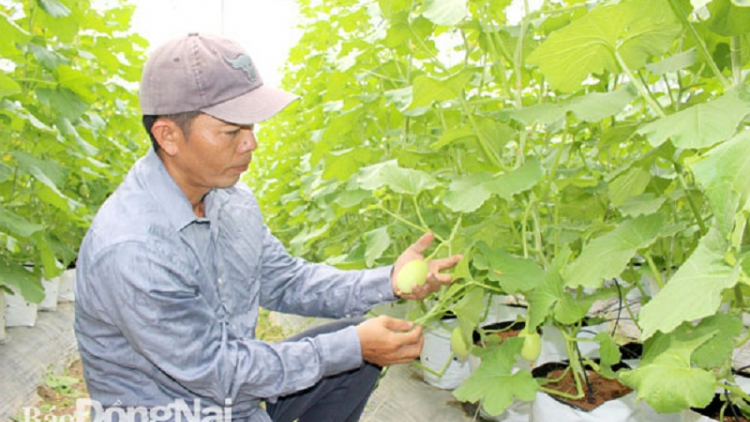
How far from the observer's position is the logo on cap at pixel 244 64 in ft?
4.96

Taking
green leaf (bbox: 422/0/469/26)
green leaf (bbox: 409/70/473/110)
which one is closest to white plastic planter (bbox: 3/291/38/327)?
green leaf (bbox: 409/70/473/110)

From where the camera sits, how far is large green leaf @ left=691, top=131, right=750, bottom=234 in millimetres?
729

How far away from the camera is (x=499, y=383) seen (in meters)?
1.49

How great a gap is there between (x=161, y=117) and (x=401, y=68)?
117 centimetres

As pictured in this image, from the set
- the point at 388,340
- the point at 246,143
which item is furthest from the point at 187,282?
the point at 388,340

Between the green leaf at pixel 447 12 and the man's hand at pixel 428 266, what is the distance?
0.56 meters

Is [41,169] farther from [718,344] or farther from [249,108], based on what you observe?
[718,344]

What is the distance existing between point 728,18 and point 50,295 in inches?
148

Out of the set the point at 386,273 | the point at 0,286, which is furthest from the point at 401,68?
the point at 0,286

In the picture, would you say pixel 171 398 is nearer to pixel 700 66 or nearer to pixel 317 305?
pixel 317 305

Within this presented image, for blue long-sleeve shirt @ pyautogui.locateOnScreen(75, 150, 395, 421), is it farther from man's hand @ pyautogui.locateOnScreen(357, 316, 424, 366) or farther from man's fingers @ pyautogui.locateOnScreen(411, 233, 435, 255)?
man's fingers @ pyautogui.locateOnScreen(411, 233, 435, 255)

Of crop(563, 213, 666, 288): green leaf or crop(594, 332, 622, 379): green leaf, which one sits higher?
crop(563, 213, 666, 288): green leaf

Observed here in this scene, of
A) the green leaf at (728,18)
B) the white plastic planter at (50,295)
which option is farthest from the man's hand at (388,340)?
the white plastic planter at (50,295)

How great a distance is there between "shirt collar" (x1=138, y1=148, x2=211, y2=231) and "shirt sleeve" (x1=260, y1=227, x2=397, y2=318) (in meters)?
0.41
